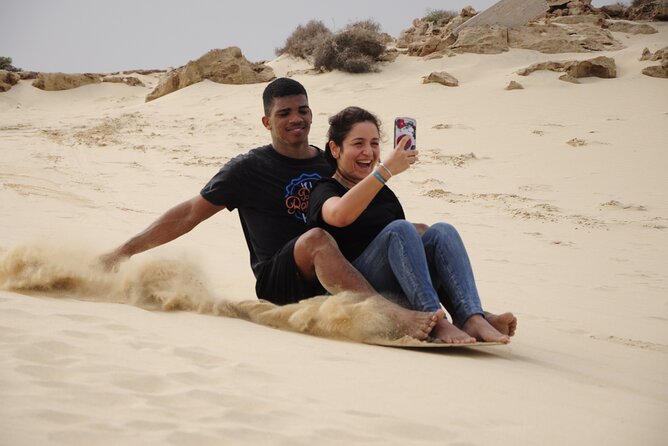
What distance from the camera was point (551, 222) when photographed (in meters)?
7.50

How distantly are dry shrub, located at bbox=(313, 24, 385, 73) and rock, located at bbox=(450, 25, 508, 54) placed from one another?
6.07ft

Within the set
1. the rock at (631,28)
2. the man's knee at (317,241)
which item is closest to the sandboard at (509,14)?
the rock at (631,28)

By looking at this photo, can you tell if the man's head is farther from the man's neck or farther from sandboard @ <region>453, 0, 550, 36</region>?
sandboard @ <region>453, 0, 550, 36</region>

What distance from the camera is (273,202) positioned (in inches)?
150

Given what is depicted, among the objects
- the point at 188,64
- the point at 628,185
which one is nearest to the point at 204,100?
the point at 188,64

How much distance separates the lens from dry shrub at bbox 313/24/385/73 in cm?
1675

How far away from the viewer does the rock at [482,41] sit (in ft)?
55.2

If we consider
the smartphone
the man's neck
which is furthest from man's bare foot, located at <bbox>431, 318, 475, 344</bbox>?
the man's neck

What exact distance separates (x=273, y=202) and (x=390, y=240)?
78 cm

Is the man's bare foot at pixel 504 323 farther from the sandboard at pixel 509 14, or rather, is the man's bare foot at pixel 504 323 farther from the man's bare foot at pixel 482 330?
the sandboard at pixel 509 14

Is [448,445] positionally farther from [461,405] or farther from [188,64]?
[188,64]

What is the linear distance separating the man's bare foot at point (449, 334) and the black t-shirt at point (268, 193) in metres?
0.96

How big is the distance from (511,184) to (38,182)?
5.71 meters

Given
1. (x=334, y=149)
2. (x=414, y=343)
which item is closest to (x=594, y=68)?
(x=334, y=149)
